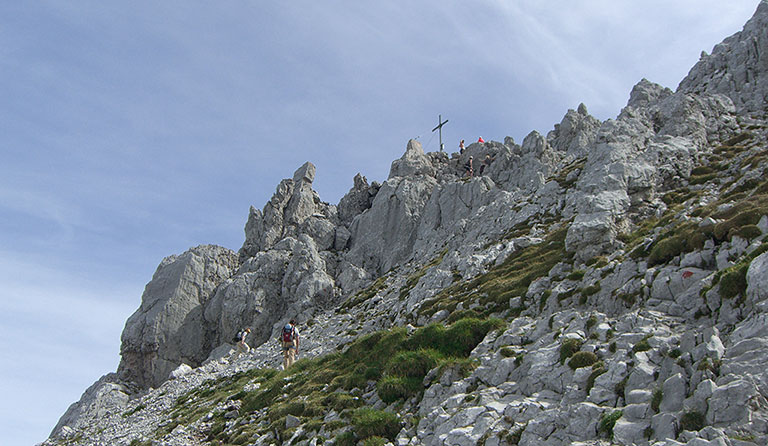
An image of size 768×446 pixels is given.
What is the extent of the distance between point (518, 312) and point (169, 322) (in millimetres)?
64990

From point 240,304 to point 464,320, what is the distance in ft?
185

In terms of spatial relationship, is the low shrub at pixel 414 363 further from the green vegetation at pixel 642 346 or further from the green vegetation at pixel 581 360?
the green vegetation at pixel 642 346

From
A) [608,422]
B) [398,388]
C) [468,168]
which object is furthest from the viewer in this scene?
[468,168]

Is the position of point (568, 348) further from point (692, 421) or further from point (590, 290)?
point (692, 421)

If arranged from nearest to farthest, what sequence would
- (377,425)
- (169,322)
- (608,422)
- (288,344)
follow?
(608,422) → (377,425) → (288,344) → (169,322)

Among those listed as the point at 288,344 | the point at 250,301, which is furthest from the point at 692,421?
the point at 250,301

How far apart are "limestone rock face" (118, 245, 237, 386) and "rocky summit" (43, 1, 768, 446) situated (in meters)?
0.24

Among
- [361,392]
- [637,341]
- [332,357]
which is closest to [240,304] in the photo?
[332,357]

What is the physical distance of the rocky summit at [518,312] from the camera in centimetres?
1552

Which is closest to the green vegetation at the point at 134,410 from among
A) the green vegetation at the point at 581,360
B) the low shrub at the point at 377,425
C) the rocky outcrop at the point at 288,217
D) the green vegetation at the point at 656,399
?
the low shrub at the point at 377,425

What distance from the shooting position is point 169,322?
7888 cm

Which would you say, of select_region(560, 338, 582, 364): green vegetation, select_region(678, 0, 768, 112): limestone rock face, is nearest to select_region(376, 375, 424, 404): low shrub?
select_region(560, 338, 582, 364): green vegetation

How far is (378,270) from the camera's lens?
3127 inches

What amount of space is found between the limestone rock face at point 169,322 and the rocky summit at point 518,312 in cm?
24
